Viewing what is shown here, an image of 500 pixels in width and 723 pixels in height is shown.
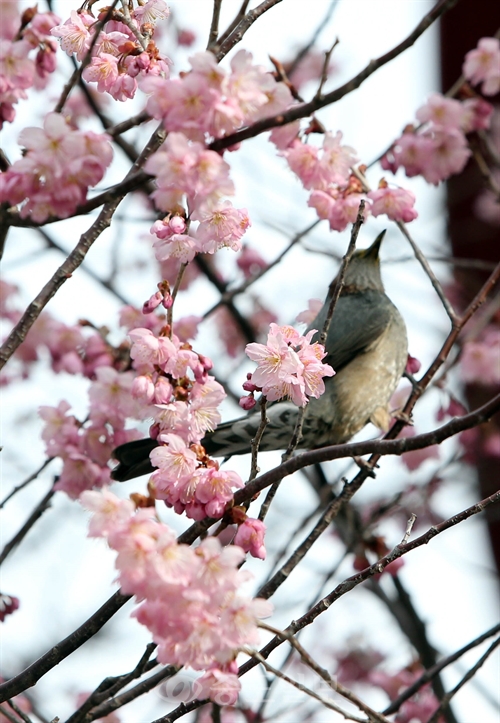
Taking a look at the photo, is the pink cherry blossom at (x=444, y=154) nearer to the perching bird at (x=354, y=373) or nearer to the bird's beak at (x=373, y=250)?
the perching bird at (x=354, y=373)

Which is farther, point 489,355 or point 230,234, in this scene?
point 489,355

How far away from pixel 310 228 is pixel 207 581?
94.7 inches

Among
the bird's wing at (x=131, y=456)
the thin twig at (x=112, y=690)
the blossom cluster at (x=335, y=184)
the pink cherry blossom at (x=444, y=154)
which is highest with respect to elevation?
the pink cherry blossom at (x=444, y=154)

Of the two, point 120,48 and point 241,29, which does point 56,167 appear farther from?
point 241,29

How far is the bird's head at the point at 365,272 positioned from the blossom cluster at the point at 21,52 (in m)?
3.06

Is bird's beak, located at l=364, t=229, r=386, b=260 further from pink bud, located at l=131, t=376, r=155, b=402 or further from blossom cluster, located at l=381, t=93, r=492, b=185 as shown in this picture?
A: pink bud, located at l=131, t=376, r=155, b=402

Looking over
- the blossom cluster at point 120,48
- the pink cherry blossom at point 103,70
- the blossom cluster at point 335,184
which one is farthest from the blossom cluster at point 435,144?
the pink cherry blossom at point 103,70

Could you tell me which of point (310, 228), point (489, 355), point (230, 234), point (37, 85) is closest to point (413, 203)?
point (310, 228)

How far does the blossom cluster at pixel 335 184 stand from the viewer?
2.82 m

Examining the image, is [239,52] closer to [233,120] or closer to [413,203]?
[233,120]

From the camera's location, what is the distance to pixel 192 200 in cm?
185

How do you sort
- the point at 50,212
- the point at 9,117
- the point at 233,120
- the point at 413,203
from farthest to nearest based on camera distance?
the point at 413,203 < the point at 9,117 < the point at 50,212 < the point at 233,120

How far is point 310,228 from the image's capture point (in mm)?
3768

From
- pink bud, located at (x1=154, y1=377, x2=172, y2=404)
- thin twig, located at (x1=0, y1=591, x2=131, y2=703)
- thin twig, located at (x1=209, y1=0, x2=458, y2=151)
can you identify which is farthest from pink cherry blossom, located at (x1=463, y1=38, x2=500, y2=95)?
thin twig, located at (x1=0, y1=591, x2=131, y2=703)
